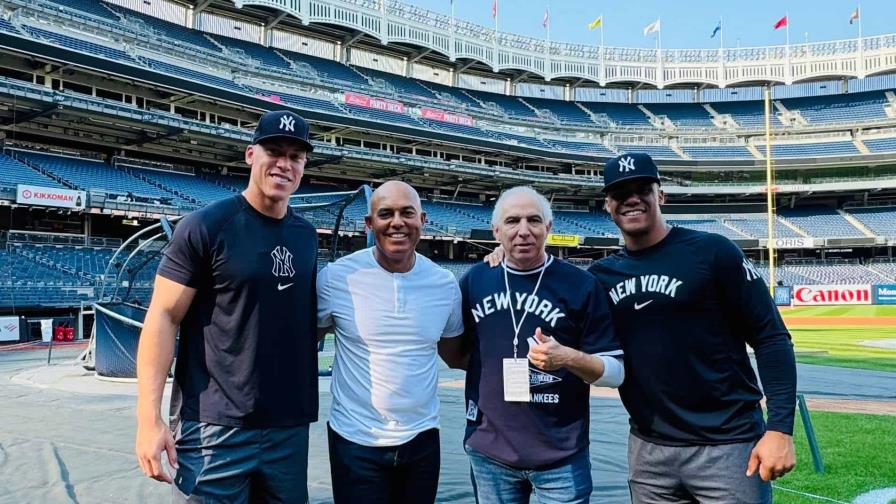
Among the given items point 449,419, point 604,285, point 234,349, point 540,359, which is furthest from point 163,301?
point 449,419

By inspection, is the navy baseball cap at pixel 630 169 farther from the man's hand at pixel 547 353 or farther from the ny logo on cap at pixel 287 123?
the ny logo on cap at pixel 287 123

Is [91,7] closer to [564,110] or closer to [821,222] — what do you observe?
[564,110]

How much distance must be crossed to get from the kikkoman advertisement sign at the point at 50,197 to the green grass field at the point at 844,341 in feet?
95.1

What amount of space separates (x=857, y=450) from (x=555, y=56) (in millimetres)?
54445

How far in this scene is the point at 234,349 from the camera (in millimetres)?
2535

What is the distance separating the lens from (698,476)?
2650 mm

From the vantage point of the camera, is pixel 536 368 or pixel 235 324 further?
pixel 536 368

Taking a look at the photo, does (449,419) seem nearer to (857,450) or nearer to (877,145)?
(857,450)

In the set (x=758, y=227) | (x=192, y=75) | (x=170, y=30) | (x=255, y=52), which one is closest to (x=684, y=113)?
(x=758, y=227)

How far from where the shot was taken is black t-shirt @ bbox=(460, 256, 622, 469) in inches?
103

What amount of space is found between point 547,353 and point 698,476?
976 mm

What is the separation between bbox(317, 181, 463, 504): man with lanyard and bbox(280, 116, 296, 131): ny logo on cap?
0.51m

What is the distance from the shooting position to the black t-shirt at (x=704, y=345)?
266 centimetres

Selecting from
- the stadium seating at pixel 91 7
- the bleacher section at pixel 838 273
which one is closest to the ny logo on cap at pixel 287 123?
the stadium seating at pixel 91 7
